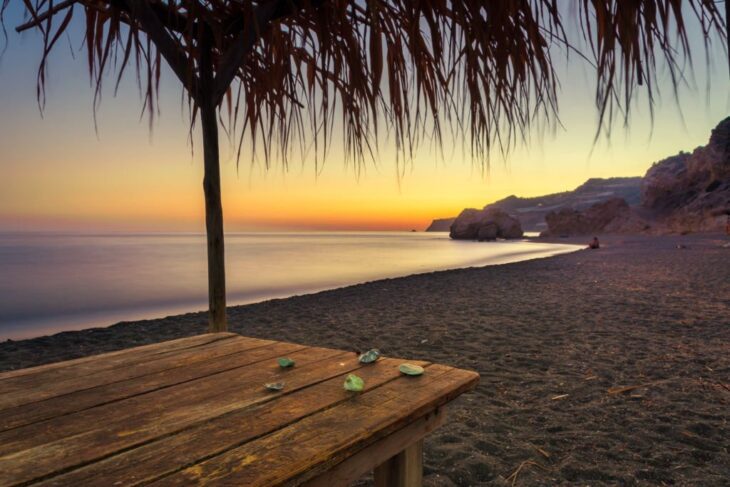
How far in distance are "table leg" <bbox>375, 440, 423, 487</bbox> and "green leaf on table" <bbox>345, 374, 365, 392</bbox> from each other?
26 cm

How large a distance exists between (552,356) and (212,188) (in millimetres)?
3685

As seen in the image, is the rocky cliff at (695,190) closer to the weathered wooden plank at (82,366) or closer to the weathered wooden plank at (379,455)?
the weathered wooden plank at (379,455)

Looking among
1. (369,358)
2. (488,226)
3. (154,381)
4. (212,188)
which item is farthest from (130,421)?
Answer: (488,226)

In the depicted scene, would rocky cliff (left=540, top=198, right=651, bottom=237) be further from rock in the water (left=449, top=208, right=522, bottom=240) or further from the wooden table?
the wooden table

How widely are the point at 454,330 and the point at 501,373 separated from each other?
6.38 ft

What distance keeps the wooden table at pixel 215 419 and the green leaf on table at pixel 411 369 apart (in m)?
0.02

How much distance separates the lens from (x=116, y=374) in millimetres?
1542

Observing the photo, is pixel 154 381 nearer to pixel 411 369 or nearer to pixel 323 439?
pixel 323 439

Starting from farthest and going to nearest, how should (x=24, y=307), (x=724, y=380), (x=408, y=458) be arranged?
(x=24, y=307) → (x=724, y=380) → (x=408, y=458)

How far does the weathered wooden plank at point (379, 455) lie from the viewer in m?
1.04

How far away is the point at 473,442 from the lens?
2.70m

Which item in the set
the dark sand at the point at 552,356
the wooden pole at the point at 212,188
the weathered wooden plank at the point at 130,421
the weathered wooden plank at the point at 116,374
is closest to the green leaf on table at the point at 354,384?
the weathered wooden plank at the point at 130,421

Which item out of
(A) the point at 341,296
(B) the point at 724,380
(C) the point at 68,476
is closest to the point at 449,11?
(C) the point at 68,476

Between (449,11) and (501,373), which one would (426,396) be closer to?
(449,11)
